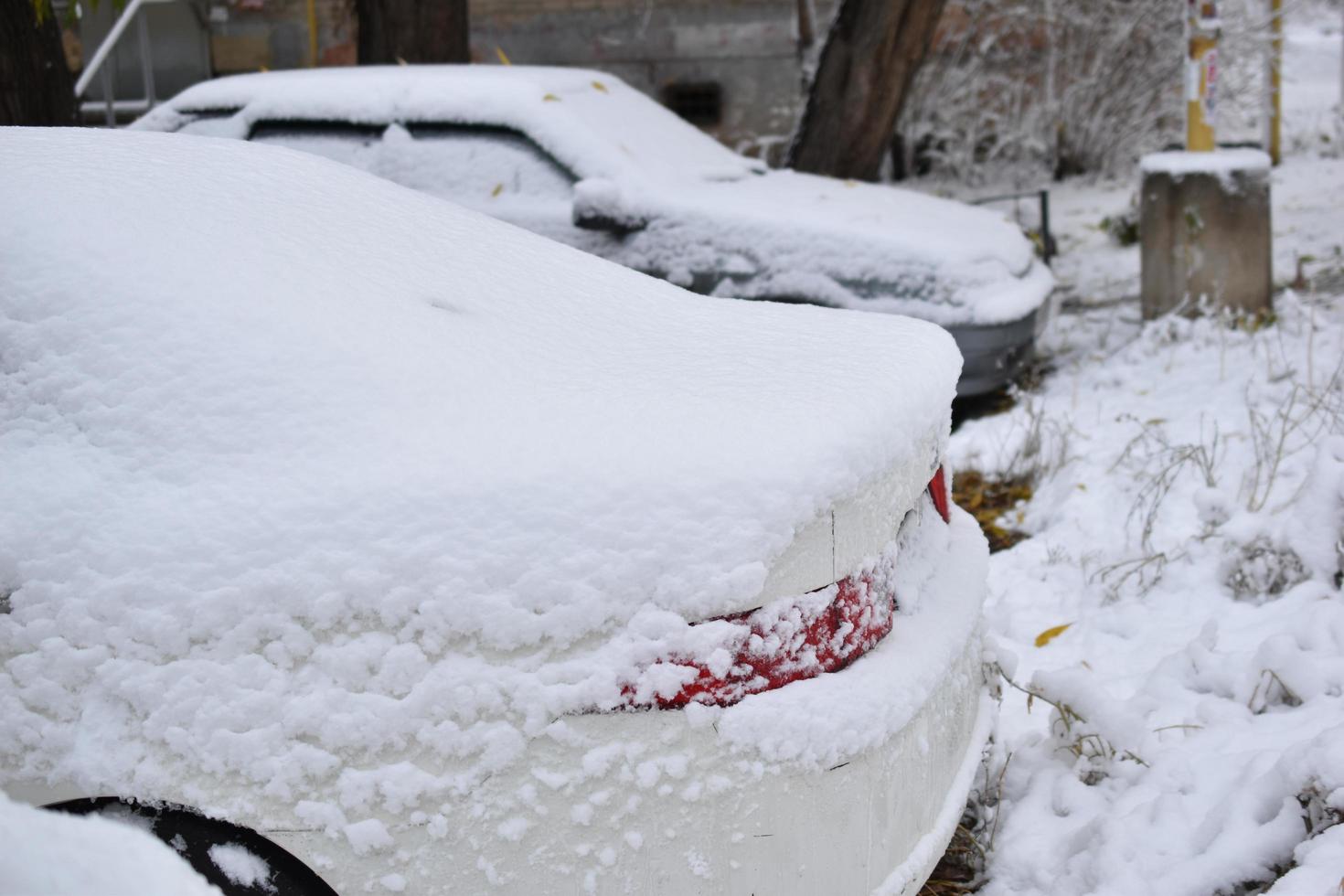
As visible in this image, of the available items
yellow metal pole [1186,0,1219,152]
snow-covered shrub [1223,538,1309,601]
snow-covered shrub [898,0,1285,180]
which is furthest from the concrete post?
snow-covered shrub [898,0,1285,180]

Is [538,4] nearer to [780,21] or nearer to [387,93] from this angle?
[780,21]

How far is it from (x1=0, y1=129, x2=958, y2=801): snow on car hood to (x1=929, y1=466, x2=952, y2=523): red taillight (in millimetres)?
572

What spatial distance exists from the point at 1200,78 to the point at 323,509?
6.52m

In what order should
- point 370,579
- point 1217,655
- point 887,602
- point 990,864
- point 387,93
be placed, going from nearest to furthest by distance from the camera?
1. point 370,579
2. point 887,602
3. point 990,864
4. point 1217,655
5. point 387,93

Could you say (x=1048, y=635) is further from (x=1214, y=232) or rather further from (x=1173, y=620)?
(x=1214, y=232)

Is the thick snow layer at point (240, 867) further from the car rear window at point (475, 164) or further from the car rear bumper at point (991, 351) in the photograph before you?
the car rear window at point (475, 164)

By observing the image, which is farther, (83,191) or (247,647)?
(83,191)

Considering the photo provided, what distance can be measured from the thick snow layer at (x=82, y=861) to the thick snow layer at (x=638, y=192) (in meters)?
4.73

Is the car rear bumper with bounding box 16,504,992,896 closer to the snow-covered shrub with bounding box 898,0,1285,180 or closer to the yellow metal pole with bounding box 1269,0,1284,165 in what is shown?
the snow-covered shrub with bounding box 898,0,1285,180

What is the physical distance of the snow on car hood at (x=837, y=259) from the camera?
584 cm

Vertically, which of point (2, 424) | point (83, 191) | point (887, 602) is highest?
point (83, 191)

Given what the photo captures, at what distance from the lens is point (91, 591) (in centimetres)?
186

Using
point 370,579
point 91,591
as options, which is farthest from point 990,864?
point 91,591

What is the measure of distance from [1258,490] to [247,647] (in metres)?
3.87
